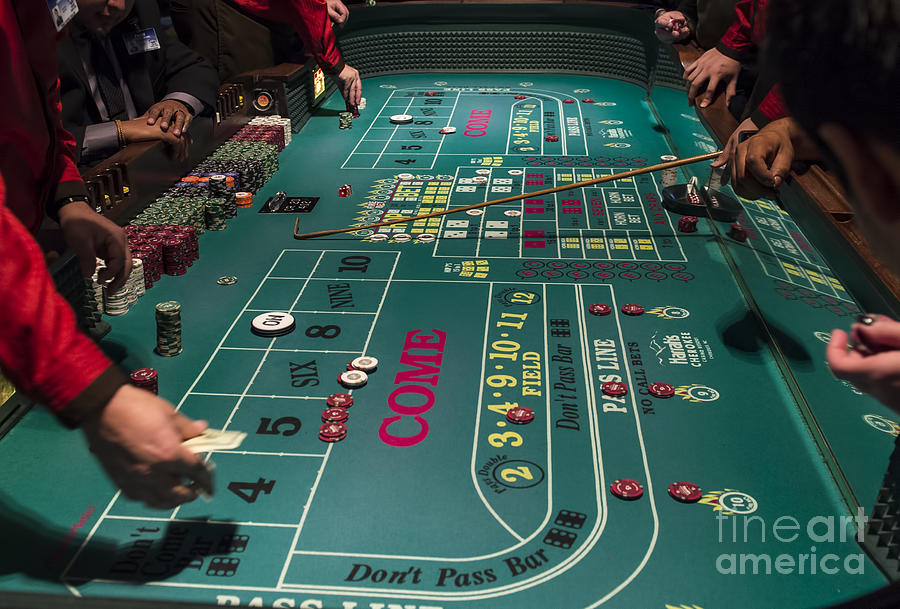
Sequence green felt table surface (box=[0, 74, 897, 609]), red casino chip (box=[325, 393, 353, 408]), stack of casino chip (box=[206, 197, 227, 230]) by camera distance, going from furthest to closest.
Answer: stack of casino chip (box=[206, 197, 227, 230]) → red casino chip (box=[325, 393, 353, 408]) → green felt table surface (box=[0, 74, 897, 609])

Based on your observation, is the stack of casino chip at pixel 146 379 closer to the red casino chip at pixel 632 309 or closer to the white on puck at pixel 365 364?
the white on puck at pixel 365 364

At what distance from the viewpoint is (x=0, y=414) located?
93.2 inches

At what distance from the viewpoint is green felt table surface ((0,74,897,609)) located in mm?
1886

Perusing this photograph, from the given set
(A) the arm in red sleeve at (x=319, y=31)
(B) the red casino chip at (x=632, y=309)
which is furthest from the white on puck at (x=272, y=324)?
(A) the arm in red sleeve at (x=319, y=31)

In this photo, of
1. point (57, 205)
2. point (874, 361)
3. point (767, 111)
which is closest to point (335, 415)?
point (57, 205)

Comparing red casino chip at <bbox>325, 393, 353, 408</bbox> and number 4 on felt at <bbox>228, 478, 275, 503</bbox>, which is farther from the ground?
number 4 on felt at <bbox>228, 478, 275, 503</bbox>

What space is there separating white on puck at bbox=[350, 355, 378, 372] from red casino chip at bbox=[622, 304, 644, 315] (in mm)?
1065

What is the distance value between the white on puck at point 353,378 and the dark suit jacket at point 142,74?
91.2 inches

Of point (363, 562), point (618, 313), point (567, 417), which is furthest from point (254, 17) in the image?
point (363, 562)

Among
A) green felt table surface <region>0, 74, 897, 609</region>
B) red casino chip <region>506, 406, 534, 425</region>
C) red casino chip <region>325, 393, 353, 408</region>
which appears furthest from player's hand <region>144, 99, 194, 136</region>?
red casino chip <region>506, 406, 534, 425</region>

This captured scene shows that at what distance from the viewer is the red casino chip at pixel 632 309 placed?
3.11 metres

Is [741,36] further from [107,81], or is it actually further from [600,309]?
[107,81]

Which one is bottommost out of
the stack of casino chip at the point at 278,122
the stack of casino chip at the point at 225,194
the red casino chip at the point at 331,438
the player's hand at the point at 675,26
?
the stack of casino chip at the point at 278,122

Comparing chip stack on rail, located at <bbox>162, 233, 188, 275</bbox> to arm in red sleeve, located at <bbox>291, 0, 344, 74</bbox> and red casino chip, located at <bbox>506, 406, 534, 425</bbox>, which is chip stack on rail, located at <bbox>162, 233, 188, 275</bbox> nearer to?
red casino chip, located at <bbox>506, 406, 534, 425</bbox>
